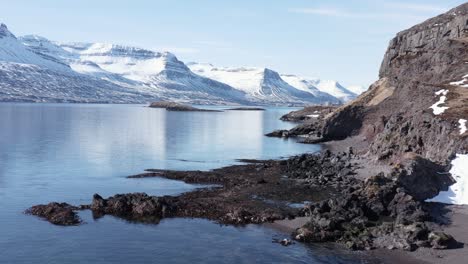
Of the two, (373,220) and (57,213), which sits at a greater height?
(373,220)

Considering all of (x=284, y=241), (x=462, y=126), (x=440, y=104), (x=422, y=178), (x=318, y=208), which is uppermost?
(x=440, y=104)

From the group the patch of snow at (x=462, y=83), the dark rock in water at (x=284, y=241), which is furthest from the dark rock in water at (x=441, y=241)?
the patch of snow at (x=462, y=83)

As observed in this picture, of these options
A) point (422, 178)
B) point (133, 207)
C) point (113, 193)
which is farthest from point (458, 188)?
point (113, 193)

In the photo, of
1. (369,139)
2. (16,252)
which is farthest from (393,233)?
(369,139)

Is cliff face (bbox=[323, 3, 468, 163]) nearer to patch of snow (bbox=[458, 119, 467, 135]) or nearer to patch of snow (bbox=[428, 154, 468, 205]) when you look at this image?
patch of snow (bbox=[458, 119, 467, 135])

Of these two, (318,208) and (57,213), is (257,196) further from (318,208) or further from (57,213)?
(57,213)

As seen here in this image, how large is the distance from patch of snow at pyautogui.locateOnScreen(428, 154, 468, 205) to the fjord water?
2028 centimetres

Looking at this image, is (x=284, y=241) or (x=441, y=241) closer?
(x=441, y=241)

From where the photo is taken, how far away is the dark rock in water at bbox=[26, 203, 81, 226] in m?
47.8

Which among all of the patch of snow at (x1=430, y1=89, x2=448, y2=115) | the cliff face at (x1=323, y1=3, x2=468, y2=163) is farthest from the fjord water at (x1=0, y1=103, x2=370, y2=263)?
the patch of snow at (x1=430, y1=89, x2=448, y2=115)

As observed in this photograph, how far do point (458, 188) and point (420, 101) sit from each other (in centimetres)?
4229

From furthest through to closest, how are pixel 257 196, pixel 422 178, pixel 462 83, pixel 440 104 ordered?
pixel 462 83
pixel 440 104
pixel 257 196
pixel 422 178

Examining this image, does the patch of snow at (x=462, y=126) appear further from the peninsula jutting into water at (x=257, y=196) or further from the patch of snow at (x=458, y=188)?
the patch of snow at (x=458, y=188)

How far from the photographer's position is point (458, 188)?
5744 centimetres
